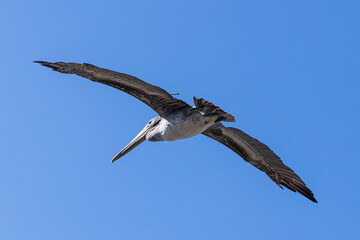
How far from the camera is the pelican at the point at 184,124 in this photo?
413 inches

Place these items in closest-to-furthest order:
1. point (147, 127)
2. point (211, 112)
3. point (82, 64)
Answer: point (82, 64) < point (211, 112) < point (147, 127)

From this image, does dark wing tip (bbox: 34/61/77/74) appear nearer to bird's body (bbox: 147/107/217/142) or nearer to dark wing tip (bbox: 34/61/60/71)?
dark wing tip (bbox: 34/61/60/71)

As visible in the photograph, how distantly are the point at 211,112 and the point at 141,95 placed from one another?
4.62 ft

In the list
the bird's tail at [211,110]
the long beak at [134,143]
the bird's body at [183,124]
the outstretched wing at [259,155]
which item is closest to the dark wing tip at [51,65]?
the bird's body at [183,124]

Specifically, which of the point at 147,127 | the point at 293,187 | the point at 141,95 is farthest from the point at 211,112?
the point at 293,187

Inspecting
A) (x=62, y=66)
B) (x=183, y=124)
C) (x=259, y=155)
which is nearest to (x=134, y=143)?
(x=183, y=124)

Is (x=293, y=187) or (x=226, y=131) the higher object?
(x=226, y=131)

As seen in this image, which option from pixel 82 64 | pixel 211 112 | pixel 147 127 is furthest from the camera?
pixel 147 127

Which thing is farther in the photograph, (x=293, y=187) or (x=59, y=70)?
(x=293, y=187)

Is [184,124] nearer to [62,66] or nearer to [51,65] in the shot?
[62,66]

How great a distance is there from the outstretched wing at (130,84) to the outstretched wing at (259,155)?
5.64 ft

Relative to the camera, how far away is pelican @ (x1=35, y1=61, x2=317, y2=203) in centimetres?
1048

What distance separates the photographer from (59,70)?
10453mm

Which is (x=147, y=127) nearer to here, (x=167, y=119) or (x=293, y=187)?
(x=167, y=119)
